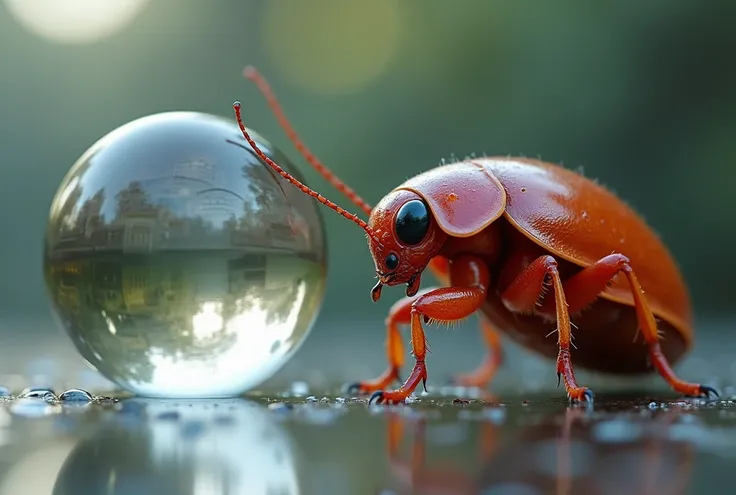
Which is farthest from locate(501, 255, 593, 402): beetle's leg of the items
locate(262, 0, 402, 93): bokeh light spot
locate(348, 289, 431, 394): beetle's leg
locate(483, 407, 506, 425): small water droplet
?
locate(262, 0, 402, 93): bokeh light spot

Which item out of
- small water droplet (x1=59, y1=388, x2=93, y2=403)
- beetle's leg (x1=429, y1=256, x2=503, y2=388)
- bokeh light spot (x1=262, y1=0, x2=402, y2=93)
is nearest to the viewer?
small water droplet (x1=59, y1=388, x2=93, y2=403)

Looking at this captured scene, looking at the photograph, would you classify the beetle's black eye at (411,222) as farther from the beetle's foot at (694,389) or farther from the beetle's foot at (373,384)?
the beetle's foot at (694,389)

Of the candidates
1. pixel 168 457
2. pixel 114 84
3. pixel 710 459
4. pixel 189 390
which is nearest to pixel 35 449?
pixel 168 457

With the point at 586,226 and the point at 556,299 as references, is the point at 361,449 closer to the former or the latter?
the point at 556,299

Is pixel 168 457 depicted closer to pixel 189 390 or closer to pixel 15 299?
pixel 189 390

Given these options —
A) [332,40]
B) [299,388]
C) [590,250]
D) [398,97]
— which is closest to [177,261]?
[299,388]

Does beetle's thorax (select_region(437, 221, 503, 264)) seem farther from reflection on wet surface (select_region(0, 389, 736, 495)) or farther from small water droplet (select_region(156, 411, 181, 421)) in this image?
small water droplet (select_region(156, 411, 181, 421))
